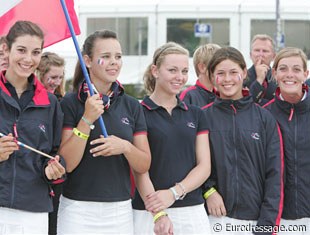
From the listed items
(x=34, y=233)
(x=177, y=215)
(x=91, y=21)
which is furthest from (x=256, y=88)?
(x=91, y=21)

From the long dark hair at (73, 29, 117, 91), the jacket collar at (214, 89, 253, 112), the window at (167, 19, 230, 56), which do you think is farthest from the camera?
the window at (167, 19, 230, 56)

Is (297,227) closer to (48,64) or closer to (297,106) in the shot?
(297,106)

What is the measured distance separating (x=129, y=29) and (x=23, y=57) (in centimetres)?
1639

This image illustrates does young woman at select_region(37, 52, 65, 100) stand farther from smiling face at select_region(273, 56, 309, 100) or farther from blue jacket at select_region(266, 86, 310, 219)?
blue jacket at select_region(266, 86, 310, 219)

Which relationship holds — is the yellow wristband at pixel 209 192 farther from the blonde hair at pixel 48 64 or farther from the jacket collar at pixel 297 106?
the blonde hair at pixel 48 64

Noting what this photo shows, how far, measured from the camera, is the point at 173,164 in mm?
4078

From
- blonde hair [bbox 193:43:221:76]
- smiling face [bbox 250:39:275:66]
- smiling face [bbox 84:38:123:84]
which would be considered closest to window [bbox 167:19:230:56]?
smiling face [bbox 250:39:275:66]

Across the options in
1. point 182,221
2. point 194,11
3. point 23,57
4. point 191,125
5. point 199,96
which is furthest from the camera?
point 194,11

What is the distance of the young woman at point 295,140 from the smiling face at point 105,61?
139 cm

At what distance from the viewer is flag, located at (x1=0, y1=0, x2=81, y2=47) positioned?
4.10m

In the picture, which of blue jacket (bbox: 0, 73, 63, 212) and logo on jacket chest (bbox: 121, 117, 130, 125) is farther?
logo on jacket chest (bbox: 121, 117, 130, 125)

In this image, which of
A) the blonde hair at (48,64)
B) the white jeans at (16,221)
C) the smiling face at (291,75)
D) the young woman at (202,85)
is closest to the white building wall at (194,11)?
the blonde hair at (48,64)

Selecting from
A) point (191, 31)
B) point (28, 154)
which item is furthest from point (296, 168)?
Result: point (191, 31)

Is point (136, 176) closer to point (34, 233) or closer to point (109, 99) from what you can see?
point (109, 99)
